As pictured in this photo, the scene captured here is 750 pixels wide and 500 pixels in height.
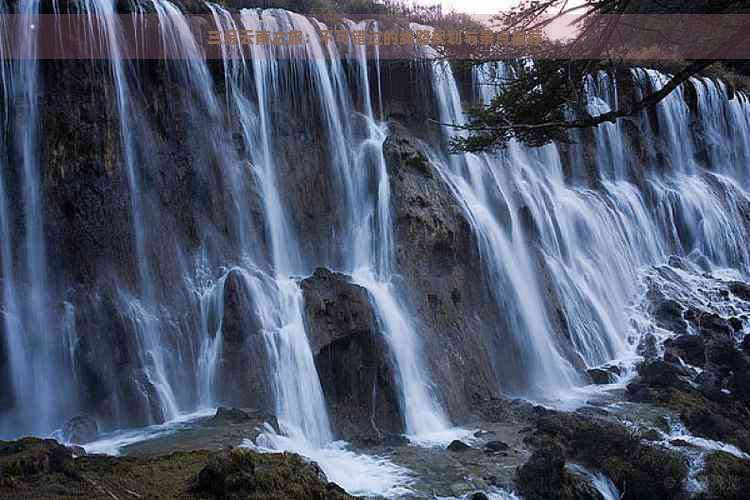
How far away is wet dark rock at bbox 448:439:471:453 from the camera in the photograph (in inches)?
A: 397

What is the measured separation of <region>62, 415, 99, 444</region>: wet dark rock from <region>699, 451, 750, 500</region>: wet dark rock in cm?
819

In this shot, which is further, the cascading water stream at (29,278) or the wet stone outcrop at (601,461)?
the cascading water stream at (29,278)

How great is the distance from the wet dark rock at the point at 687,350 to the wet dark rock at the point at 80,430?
1171 cm

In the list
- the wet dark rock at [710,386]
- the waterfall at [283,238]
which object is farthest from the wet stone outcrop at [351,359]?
the wet dark rock at [710,386]

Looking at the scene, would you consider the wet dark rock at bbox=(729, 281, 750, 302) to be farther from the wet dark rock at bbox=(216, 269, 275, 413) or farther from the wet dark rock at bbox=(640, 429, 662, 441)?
the wet dark rock at bbox=(216, 269, 275, 413)

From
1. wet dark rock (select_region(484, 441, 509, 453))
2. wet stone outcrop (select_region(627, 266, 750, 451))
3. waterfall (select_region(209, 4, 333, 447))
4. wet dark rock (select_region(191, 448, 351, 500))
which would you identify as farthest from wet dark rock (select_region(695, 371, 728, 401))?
wet dark rock (select_region(191, 448, 351, 500))

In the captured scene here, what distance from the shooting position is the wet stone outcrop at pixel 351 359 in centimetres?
1101

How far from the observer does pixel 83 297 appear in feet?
33.7

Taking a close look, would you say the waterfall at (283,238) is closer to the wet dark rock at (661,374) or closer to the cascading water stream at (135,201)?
the cascading water stream at (135,201)

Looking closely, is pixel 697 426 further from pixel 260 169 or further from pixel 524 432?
pixel 260 169

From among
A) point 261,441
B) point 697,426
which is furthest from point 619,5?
point 697,426

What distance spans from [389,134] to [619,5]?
853 cm

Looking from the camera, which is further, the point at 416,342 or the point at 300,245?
the point at 300,245

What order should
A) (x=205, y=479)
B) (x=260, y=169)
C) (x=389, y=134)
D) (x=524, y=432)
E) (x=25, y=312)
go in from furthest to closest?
(x=389, y=134), (x=260, y=169), (x=524, y=432), (x=25, y=312), (x=205, y=479)
